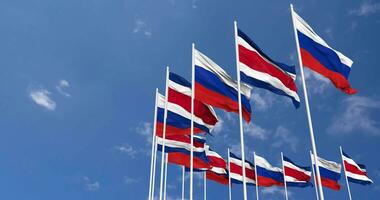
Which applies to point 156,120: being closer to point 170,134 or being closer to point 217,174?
point 170,134

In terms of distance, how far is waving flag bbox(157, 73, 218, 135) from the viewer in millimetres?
20156

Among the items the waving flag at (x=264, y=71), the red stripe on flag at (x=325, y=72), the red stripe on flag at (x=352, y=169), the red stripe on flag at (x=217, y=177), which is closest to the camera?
the red stripe on flag at (x=325, y=72)

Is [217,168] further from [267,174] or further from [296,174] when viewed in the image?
[296,174]

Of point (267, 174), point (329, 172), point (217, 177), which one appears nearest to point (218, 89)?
point (217, 177)

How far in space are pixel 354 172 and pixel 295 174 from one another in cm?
550

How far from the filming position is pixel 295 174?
3228cm

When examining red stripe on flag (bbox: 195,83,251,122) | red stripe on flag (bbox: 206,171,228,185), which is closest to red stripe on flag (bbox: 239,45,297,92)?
red stripe on flag (bbox: 195,83,251,122)

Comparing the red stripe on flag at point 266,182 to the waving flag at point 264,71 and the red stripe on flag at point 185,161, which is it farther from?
the waving flag at point 264,71

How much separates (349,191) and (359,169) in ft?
7.20

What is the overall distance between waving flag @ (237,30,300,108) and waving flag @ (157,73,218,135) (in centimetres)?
478

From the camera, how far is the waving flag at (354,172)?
108 feet

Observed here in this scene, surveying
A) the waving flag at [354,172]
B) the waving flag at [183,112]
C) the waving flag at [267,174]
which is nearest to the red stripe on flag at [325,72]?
the waving flag at [183,112]

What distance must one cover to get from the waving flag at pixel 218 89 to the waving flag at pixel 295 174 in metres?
16.3

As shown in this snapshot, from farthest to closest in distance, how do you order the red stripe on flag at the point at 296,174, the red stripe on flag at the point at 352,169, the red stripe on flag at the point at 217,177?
the red stripe on flag at the point at 352,169, the red stripe on flag at the point at 217,177, the red stripe on flag at the point at 296,174
